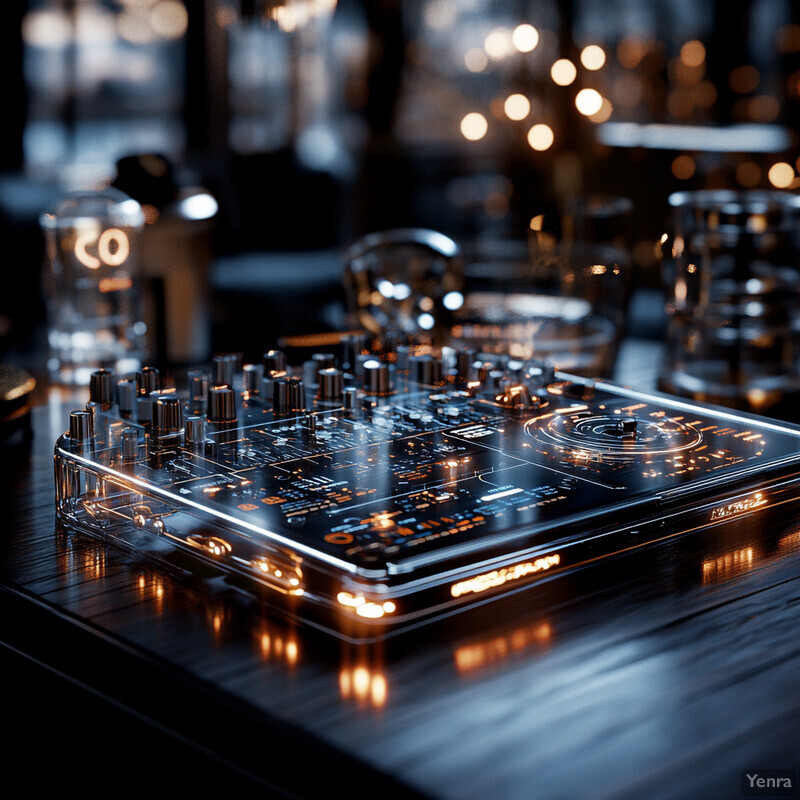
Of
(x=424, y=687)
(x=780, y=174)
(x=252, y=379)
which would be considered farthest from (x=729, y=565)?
(x=780, y=174)

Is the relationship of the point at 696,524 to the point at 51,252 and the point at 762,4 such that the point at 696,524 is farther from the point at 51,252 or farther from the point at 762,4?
the point at 762,4

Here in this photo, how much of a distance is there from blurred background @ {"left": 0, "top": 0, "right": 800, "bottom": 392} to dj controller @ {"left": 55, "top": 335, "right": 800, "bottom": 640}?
1615mm

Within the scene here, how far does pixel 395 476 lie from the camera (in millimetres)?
892

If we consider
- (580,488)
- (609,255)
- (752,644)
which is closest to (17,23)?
(609,255)

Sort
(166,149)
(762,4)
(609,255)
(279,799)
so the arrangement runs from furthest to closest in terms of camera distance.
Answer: (762,4) < (166,149) < (609,255) < (279,799)

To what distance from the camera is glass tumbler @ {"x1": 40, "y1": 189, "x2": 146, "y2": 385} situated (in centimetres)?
181

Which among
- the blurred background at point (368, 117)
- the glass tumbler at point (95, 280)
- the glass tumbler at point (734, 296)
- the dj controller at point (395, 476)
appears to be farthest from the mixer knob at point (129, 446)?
the blurred background at point (368, 117)

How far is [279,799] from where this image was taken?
59cm

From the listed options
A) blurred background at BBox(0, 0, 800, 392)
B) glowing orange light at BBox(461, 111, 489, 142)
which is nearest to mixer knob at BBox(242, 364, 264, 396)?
blurred background at BBox(0, 0, 800, 392)

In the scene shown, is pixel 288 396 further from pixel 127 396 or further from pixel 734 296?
pixel 734 296

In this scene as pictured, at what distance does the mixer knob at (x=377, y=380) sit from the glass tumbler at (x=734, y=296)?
2.32 ft

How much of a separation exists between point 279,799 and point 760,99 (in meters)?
4.40

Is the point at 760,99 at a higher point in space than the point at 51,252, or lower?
higher

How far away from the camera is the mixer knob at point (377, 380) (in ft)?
3.81
